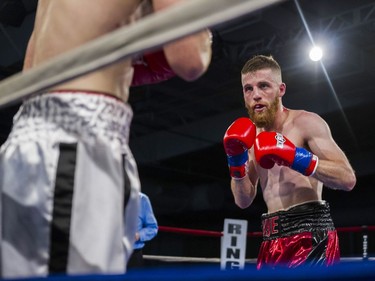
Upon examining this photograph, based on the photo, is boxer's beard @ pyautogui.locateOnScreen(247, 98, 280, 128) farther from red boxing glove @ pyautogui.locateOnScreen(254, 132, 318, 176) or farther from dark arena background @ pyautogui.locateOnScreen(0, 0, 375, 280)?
dark arena background @ pyautogui.locateOnScreen(0, 0, 375, 280)

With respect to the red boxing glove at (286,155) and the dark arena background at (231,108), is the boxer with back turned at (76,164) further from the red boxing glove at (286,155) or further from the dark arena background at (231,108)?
the dark arena background at (231,108)

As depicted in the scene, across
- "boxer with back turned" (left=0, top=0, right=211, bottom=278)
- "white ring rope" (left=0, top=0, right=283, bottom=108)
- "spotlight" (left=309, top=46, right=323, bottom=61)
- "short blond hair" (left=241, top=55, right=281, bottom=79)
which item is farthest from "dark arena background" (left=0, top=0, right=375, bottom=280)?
"white ring rope" (left=0, top=0, right=283, bottom=108)

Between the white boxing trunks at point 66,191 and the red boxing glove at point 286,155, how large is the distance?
3.56ft

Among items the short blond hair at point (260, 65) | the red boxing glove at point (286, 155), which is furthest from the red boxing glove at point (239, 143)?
the short blond hair at point (260, 65)

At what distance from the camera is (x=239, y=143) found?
7.07 ft

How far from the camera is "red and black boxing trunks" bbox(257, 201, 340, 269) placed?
2059mm

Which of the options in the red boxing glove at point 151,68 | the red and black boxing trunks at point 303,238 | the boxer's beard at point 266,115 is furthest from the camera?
the boxer's beard at point 266,115

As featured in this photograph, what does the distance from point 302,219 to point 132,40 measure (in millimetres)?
1514

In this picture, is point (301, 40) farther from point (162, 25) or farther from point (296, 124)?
point (162, 25)

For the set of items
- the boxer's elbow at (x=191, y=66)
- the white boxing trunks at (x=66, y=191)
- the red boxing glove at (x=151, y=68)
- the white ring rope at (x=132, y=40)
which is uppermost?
the red boxing glove at (x=151, y=68)

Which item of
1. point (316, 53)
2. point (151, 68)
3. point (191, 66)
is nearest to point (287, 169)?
point (151, 68)

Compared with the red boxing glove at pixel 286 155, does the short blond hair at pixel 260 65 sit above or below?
above

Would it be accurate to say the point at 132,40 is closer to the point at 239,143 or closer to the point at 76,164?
Answer: the point at 76,164

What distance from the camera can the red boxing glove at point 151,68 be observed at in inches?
42.8
